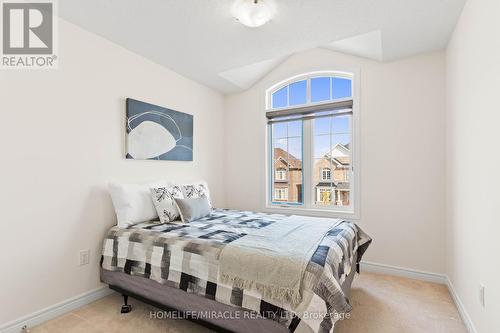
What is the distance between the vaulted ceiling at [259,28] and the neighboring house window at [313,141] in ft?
1.86

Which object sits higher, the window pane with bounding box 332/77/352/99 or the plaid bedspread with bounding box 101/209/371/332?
the window pane with bounding box 332/77/352/99

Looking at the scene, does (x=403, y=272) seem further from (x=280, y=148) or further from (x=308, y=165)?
(x=280, y=148)

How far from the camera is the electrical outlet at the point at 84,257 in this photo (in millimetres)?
2102

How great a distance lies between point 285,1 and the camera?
184cm

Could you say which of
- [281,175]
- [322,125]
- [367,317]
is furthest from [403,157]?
[367,317]

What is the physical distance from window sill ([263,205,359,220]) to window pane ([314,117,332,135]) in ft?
3.39

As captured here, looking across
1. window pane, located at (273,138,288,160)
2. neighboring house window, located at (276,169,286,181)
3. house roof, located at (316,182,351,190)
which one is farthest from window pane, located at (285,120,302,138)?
house roof, located at (316,182,351,190)

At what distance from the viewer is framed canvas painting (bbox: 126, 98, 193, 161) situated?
2.52m

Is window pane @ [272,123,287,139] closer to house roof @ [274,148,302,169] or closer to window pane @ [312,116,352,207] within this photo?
house roof @ [274,148,302,169]

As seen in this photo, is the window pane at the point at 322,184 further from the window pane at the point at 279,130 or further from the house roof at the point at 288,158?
the window pane at the point at 279,130

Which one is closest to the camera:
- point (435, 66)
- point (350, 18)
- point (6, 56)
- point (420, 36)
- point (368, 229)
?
point (6, 56)

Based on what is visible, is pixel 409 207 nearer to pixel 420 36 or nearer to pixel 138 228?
pixel 420 36

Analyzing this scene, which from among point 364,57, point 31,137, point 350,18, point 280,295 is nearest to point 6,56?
point 31,137

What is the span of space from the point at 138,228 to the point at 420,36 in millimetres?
3102
